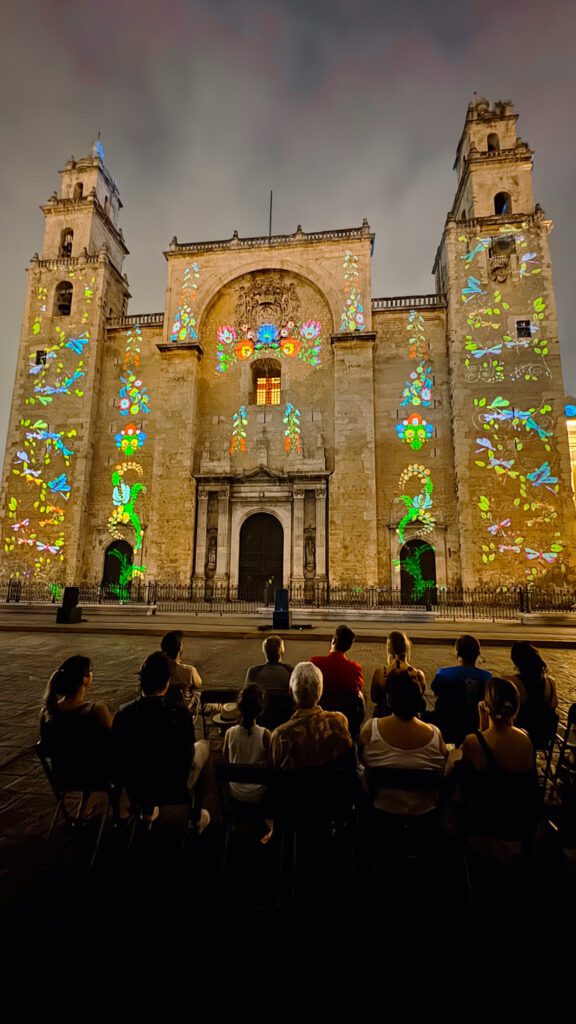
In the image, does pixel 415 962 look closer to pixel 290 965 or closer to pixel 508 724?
pixel 290 965

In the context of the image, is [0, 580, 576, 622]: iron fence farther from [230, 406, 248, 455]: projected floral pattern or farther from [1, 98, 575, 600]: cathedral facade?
[230, 406, 248, 455]: projected floral pattern

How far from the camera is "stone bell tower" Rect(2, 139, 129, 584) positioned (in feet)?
70.0

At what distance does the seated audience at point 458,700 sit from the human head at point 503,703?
81 cm

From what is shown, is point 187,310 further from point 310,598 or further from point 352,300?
point 310,598

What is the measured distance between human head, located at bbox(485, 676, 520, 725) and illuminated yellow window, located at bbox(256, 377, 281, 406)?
67.8ft

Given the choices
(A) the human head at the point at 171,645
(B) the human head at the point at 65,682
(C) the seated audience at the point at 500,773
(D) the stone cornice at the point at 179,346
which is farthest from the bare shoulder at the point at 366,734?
(D) the stone cornice at the point at 179,346

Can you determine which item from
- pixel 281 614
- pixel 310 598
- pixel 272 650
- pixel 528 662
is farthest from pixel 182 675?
pixel 310 598

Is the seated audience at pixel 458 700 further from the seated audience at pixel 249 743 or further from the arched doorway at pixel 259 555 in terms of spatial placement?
the arched doorway at pixel 259 555

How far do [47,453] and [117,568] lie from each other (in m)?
6.64

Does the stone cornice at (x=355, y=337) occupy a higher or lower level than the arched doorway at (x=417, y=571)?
higher

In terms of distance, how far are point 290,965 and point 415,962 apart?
0.47 meters

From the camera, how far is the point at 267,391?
73.9 feet

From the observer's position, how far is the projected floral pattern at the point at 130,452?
857 inches

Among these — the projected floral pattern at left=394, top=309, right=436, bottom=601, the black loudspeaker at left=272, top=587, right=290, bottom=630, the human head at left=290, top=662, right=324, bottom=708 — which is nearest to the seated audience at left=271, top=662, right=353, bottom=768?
the human head at left=290, top=662, right=324, bottom=708
